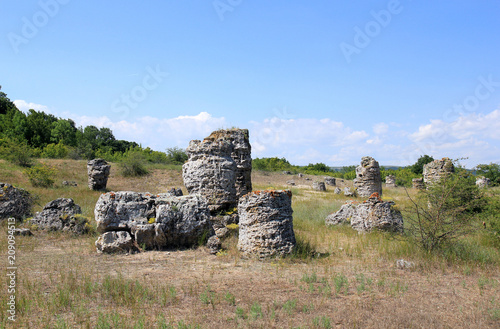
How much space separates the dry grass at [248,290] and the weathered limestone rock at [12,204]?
2.71 m

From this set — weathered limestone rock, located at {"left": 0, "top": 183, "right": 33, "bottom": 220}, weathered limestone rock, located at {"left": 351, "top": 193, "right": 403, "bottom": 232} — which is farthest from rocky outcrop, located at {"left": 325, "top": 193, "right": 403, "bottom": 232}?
weathered limestone rock, located at {"left": 0, "top": 183, "right": 33, "bottom": 220}

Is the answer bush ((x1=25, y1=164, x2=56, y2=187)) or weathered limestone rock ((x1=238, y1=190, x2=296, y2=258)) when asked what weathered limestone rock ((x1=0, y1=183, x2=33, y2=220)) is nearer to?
weathered limestone rock ((x1=238, y1=190, x2=296, y2=258))

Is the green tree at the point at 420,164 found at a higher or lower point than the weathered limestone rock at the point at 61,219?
higher

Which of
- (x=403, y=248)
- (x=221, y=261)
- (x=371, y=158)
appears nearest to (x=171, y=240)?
(x=221, y=261)

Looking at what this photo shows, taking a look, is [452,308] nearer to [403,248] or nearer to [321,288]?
[321,288]

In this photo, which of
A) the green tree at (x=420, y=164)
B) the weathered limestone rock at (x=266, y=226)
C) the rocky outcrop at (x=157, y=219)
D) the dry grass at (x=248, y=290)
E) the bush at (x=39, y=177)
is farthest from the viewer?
the green tree at (x=420, y=164)

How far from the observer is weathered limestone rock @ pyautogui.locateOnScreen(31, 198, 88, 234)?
1000cm

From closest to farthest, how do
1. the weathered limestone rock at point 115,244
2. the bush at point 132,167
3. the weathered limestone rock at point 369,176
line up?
the weathered limestone rock at point 115,244
the weathered limestone rock at point 369,176
the bush at point 132,167

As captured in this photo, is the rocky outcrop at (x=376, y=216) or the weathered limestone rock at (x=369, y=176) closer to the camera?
the rocky outcrop at (x=376, y=216)

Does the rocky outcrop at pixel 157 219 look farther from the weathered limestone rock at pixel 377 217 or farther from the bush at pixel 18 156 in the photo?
the bush at pixel 18 156

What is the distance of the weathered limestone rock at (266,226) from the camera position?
751 centimetres

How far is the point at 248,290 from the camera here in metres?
5.50

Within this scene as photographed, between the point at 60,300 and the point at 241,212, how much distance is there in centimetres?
413

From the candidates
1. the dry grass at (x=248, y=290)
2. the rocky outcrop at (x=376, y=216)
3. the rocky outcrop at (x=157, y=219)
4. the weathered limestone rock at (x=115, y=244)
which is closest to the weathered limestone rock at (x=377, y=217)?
the rocky outcrop at (x=376, y=216)
